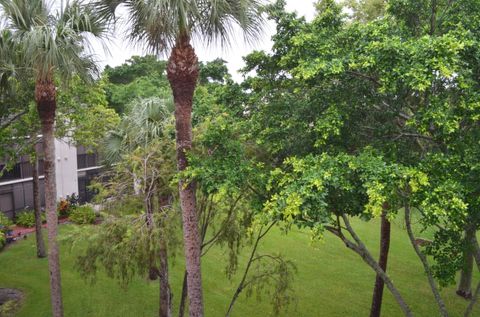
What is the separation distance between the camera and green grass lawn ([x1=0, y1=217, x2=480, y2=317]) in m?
14.6

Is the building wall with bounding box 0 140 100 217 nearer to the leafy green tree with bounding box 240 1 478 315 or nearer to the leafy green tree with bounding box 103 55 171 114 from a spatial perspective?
the leafy green tree with bounding box 103 55 171 114

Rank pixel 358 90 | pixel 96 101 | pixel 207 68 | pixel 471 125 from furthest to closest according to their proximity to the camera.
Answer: pixel 207 68
pixel 96 101
pixel 358 90
pixel 471 125

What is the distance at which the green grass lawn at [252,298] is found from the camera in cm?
1460

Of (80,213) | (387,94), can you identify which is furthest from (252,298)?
(80,213)

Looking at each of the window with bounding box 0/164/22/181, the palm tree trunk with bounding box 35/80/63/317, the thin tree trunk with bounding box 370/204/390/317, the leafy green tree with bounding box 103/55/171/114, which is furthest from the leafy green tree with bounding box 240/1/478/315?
the window with bounding box 0/164/22/181

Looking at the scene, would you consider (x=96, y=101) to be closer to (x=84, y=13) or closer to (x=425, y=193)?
(x=84, y=13)

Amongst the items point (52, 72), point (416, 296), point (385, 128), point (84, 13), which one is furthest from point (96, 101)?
point (416, 296)

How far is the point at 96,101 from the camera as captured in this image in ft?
55.5

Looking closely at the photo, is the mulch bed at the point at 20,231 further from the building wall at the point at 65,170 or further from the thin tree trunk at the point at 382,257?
the thin tree trunk at the point at 382,257

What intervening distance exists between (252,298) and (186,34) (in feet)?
35.8

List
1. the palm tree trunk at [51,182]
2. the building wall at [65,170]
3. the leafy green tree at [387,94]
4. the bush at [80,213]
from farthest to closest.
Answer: the building wall at [65,170], the bush at [80,213], the palm tree trunk at [51,182], the leafy green tree at [387,94]

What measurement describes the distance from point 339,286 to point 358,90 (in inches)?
413

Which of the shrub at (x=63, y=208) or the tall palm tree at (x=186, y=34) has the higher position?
the tall palm tree at (x=186, y=34)

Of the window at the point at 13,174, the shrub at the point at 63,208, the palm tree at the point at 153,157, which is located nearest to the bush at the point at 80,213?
the shrub at the point at 63,208
